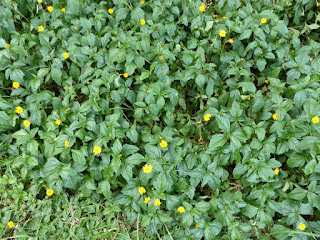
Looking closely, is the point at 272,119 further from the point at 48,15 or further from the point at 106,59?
the point at 48,15

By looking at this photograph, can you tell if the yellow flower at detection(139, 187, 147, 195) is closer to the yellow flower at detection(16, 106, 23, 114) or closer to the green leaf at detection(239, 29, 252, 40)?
the yellow flower at detection(16, 106, 23, 114)

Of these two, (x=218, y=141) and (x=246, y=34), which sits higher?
(x=246, y=34)

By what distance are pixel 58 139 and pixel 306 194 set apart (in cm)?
200

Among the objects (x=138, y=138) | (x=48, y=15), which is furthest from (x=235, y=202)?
(x=48, y=15)

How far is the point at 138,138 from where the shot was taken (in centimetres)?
233

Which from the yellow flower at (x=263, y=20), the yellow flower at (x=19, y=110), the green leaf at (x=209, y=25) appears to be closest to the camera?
the yellow flower at (x=19, y=110)

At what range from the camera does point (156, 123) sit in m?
2.41

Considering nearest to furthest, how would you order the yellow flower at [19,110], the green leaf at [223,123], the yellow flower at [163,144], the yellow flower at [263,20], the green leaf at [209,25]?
the green leaf at [223,123] → the yellow flower at [163,144] → the yellow flower at [19,110] → the yellow flower at [263,20] → the green leaf at [209,25]

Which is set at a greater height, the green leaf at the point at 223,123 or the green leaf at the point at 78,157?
the green leaf at the point at 223,123

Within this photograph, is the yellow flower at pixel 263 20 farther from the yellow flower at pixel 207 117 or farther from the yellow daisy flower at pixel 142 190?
the yellow daisy flower at pixel 142 190

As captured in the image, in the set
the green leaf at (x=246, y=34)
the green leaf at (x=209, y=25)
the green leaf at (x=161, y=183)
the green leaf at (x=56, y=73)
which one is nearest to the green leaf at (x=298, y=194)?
the green leaf at (x=161, y=183)

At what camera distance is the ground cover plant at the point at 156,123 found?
207 cm

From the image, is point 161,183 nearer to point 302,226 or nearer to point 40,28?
point 302,226

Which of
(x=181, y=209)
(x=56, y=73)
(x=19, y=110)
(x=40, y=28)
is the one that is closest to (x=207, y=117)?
(x=181, y=209)
